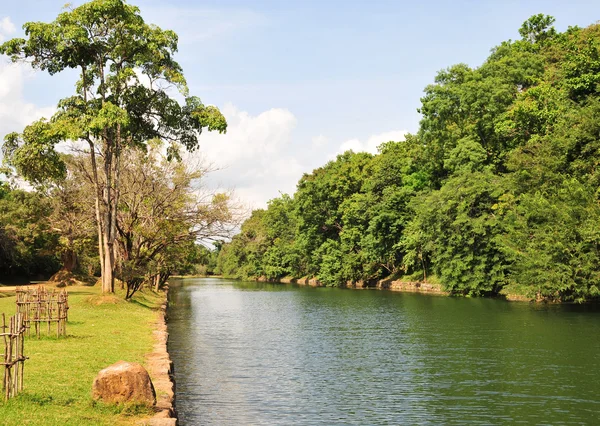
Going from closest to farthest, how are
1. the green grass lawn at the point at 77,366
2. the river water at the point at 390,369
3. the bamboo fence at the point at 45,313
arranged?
1. the green grass lawn at the point at 77,366
2. the river water at the point at 390,369
3. the bamboo fence at the point at 45,313

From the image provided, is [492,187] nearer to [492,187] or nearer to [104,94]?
[492,187]

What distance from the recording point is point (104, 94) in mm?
31609

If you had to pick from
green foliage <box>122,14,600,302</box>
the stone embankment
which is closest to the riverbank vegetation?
green foliage <box>122,14,600,302</box>

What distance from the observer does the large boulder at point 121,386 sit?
35.3ft

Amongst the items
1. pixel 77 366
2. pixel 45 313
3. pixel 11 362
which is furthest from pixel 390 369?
pixel 45 313

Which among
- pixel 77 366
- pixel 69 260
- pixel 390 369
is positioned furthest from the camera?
pixel 69 260

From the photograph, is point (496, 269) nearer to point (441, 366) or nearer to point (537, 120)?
point (537, 120)

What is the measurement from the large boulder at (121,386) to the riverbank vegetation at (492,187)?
33138 millimetres

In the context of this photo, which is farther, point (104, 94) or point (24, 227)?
point (24, 227)

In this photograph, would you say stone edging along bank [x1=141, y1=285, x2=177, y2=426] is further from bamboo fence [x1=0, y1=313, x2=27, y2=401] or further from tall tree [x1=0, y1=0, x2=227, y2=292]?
tall tree [x1=0, y1=0, x2=227, y2=292]

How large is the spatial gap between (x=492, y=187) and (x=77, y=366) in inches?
1659

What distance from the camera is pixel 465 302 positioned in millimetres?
45438

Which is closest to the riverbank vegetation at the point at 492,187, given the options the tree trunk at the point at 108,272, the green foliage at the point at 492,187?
the green foliage at the point at 492,187

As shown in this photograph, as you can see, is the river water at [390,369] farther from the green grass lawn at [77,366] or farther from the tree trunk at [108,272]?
the tree trunk at [108,272]
